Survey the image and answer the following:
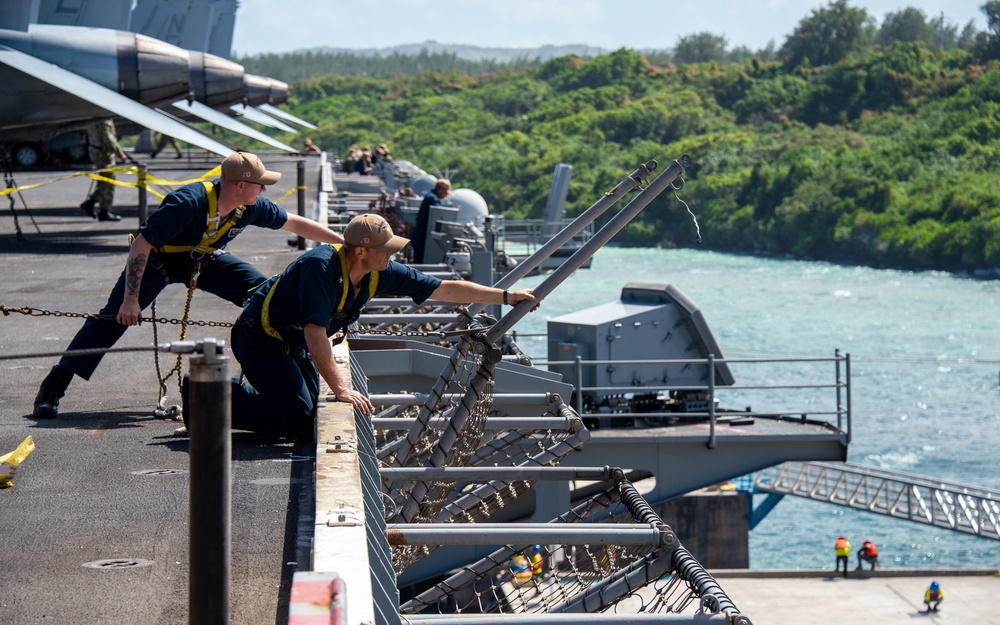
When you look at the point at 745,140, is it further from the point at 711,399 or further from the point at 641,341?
the point at 711,399

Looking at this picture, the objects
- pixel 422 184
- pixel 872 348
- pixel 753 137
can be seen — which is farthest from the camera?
pixel 753 137

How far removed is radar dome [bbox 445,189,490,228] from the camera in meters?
25.4

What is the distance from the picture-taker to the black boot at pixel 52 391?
7.13 meters

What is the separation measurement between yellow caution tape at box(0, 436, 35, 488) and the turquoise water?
20882 mm

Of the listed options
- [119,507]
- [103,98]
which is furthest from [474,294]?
[103,98]

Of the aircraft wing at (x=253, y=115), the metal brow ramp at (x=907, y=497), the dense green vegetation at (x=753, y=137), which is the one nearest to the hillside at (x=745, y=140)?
the dense green vegetation at (x=753, y=137)

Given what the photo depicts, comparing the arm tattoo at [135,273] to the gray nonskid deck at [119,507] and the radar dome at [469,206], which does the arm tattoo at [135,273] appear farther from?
the radar dome at [469,206]

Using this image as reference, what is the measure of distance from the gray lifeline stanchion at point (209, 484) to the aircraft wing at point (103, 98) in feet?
50.7

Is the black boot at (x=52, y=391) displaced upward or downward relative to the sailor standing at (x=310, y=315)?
downward

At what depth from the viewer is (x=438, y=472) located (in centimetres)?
605

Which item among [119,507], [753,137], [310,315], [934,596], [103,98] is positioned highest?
[753,137]

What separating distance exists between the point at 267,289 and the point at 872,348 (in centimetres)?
4693

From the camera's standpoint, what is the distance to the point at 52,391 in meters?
7.18

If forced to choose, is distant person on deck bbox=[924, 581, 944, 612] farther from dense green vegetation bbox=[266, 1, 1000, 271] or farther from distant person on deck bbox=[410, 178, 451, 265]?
dense green vegetation bbox=[266, 1, 1000, 271]
